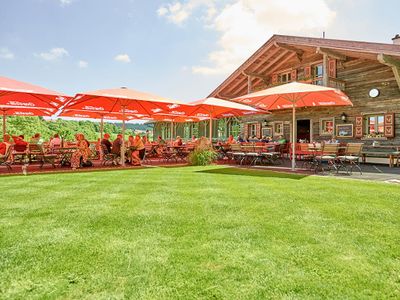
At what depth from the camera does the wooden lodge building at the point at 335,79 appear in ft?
41.7

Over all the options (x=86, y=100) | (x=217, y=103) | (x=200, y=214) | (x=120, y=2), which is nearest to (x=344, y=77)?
(x=217, y=103)

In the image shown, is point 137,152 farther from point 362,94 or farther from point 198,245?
point 362,94

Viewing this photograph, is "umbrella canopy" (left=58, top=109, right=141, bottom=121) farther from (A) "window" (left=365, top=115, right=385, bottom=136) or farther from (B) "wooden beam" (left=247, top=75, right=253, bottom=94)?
(A) "window" (left=365, top=115, right=385, bottom=136)

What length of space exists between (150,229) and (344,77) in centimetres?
1442

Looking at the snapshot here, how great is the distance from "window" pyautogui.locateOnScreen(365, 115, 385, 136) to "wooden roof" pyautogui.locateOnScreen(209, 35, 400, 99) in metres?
2.62

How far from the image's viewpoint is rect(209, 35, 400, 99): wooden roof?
466 inches

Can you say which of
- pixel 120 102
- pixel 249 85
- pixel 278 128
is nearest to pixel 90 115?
pixel 120 102

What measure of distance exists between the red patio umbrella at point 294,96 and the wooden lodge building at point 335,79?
8.17 feet

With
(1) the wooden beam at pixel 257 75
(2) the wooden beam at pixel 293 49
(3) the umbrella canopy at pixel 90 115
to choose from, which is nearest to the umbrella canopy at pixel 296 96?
(2) the wooden beam at pixel 293 49

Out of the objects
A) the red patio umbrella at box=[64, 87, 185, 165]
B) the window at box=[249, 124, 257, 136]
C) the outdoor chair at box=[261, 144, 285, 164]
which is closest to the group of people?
the red patio umbrella at box=[64, 87, 185, 165]

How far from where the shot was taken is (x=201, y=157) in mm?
11508

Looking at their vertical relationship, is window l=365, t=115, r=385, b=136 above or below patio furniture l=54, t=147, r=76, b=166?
above

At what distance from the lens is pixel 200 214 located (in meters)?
4.07

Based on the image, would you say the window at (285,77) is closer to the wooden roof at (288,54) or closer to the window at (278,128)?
the wooden roof at (288,54)
